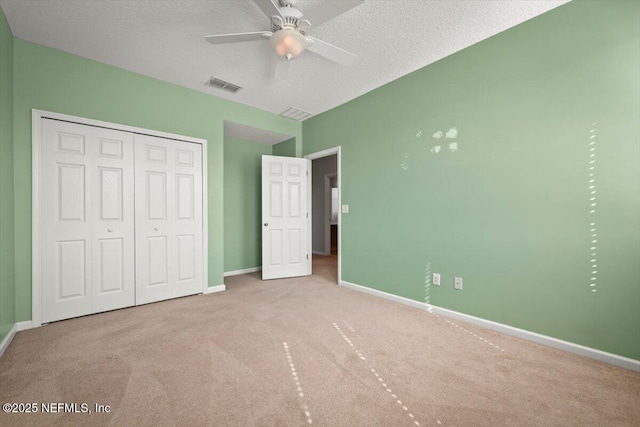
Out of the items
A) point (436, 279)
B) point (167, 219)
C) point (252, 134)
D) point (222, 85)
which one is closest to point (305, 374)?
point (436, 279)

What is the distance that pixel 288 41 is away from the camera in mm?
1964

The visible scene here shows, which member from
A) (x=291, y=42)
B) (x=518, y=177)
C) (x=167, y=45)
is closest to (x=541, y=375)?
(x=518, y=177)

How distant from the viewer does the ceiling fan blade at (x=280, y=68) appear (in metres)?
2.66

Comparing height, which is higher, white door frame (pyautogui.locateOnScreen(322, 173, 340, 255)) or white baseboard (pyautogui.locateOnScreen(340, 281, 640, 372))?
A: white door frame (pyautogui.locateOnScreen(322, 173, 340, 255))

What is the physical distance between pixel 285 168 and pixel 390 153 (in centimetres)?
183

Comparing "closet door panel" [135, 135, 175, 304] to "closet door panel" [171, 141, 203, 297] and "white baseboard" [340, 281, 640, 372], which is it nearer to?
"closet door panel" [171, 141, 203, 297]

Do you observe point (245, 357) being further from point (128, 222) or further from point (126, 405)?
point (128, 222)

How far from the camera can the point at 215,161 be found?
12.2 feet

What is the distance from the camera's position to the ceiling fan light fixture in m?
1.94

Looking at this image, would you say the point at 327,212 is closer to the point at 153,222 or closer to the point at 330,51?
the point at 153,222

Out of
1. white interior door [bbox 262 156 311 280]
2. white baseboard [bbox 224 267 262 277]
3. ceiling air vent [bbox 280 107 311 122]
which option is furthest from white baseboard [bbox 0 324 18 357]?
Result: ceiling air vent [bbox 280 107 311 122]

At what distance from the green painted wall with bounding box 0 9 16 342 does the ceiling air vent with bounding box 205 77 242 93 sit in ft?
5.48

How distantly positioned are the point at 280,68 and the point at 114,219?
2.49m

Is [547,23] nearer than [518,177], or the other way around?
[547,23]
